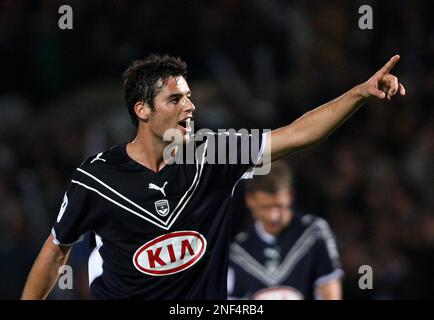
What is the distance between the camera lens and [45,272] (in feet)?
16.0

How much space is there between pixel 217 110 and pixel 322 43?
46.3 inches

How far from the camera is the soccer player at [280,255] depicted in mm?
6461

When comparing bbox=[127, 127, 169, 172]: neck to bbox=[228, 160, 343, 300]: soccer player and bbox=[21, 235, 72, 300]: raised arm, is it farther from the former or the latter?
bbox=[228, 160, 343, 300]: soccer player

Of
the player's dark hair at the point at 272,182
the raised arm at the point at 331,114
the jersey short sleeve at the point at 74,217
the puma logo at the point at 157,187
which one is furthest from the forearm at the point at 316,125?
the player's dark hair at the point at 272,182

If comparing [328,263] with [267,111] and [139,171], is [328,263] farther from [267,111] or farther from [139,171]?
[267,111]

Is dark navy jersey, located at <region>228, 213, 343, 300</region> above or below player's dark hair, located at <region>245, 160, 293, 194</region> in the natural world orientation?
below

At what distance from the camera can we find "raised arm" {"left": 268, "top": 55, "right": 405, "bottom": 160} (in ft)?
14.4

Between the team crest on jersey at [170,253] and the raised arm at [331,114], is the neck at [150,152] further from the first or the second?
the raised arm at [331,114]

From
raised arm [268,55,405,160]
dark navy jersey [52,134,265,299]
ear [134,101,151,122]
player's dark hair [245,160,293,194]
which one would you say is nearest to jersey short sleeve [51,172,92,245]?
dark navy jersey [52,134,265,299]

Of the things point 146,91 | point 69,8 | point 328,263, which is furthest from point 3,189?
point 146,91

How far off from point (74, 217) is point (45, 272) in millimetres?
288

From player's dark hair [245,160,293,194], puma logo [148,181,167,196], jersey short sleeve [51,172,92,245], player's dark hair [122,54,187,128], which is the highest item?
player's dark hair [122,54,187,128]

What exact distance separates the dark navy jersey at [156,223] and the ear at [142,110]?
26 centimetres

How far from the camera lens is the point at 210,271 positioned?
189 inches
